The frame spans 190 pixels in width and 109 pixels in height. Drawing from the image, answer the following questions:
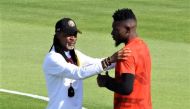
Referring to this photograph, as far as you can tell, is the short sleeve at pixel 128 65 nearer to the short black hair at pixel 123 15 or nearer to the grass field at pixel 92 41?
the short black hair at pixel 123 15

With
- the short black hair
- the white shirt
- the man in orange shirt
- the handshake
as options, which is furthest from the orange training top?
the white shirt

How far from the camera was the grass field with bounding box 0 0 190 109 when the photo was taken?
15211mm

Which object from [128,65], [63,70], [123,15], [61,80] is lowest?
[61,80]

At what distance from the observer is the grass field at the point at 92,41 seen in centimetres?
1521

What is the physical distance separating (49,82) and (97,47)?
11.4 meters

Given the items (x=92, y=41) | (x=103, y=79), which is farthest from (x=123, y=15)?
(x=92, y=41)

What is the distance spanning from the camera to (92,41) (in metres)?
21.5

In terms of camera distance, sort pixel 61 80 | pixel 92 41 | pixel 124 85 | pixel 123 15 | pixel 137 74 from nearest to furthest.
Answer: pixel 124 85 < pixel 137 74 < pixel 123 15 < pixel 61 80 < pixel 92 41

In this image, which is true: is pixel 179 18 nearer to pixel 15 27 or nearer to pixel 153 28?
pixel 153 28

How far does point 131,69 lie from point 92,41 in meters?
13.6

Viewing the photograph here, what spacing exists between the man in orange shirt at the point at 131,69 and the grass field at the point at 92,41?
5.94m

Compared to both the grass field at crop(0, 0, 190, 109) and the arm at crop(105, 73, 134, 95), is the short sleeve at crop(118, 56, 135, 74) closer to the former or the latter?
the arm at crop(105, 73, 134, 95)

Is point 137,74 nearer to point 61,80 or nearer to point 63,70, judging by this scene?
point 63,70

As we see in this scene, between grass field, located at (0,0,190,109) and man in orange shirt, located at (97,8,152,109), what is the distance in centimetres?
594
